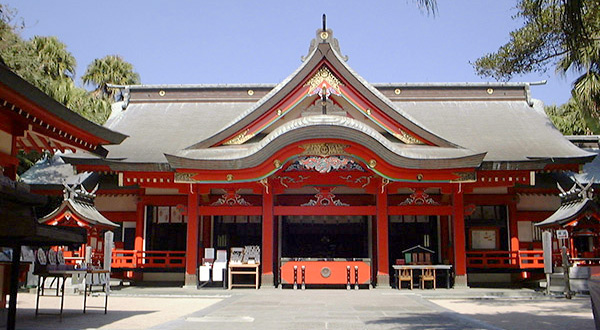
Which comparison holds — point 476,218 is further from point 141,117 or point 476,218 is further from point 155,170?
point 141,117

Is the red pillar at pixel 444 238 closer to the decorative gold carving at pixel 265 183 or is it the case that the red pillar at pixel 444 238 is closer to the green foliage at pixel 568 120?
the decorative gold carving at pixel 265 183

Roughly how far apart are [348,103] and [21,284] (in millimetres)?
11187

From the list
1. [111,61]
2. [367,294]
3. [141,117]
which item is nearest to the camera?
[367,294]

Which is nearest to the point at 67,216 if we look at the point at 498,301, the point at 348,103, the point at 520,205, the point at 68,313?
the point at 68,313

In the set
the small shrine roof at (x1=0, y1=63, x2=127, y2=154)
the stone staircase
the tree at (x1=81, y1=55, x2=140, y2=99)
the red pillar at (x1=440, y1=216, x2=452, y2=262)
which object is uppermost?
the tree at (x1=81, y1=55, x2=140, y2=99)

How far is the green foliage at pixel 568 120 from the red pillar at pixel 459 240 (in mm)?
15659

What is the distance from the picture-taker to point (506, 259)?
18.3m

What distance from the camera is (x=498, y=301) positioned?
13984mm

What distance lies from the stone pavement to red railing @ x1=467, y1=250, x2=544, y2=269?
1.40 m

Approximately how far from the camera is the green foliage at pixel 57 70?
1734 centimetres

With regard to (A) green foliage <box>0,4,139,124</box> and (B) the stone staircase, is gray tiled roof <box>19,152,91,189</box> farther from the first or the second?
(B) the stone staircase

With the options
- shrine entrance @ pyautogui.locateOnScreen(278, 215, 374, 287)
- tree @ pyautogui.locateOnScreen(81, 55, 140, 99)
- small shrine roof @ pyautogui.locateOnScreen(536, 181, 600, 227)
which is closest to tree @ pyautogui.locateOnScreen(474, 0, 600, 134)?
small shrine roof @ pyautogui.locateOnScreen(536, 181, 600, 227)

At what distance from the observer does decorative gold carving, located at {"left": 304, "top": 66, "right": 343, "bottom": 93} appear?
17.4 meters

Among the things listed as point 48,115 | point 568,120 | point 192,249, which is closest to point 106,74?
point 192,249
